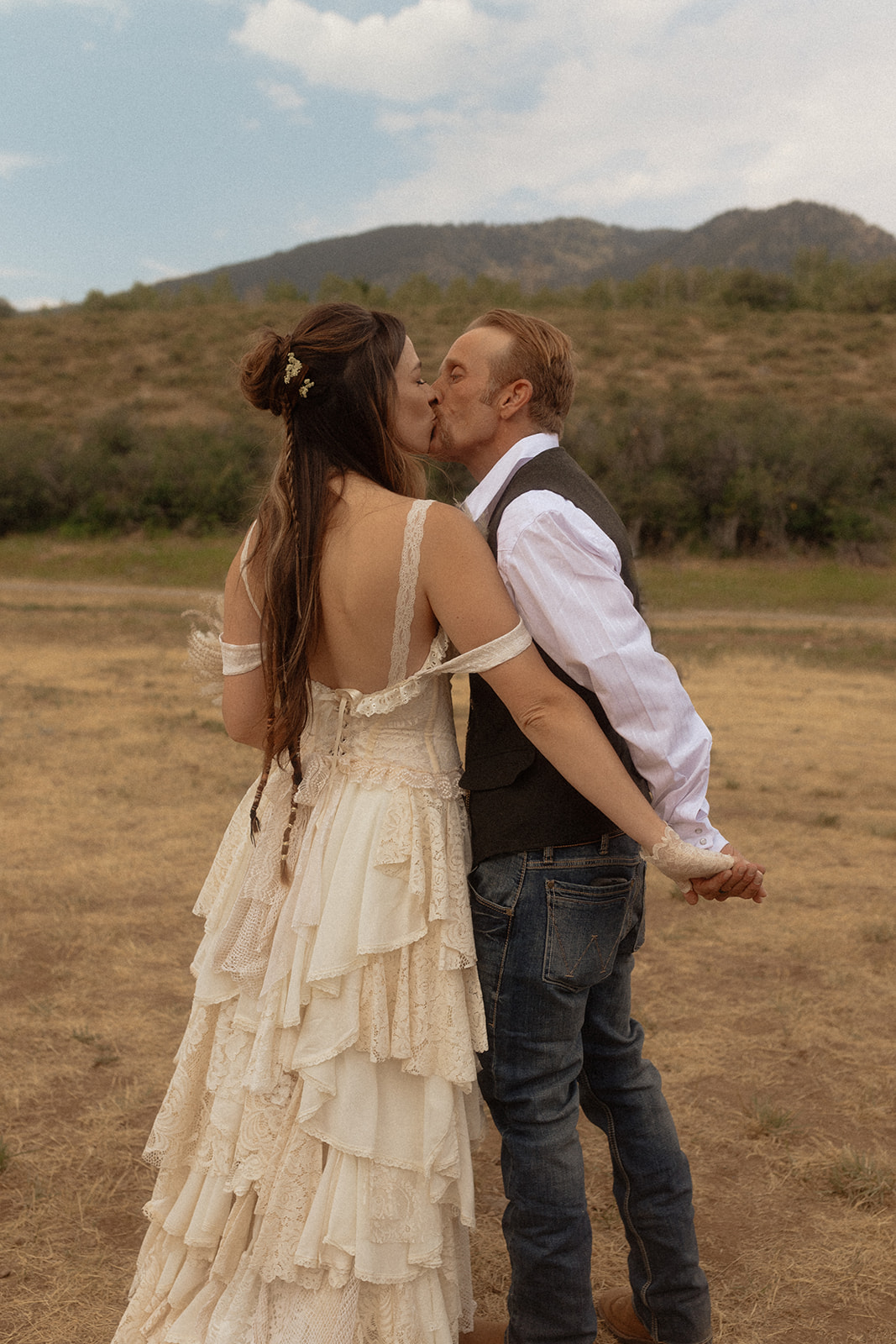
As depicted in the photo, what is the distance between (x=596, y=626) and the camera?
1765 millimetres

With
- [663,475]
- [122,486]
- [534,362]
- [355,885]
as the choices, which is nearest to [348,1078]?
[355,885]

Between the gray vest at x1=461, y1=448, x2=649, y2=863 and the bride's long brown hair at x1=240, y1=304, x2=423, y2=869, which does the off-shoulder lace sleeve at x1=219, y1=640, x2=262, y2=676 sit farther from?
the gray vest at x1=461, y1=448, x2=649, y2=863

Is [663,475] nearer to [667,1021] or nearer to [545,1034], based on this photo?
[667,1021]

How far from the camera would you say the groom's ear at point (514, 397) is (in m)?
2.01

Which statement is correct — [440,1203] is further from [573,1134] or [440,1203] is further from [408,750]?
[408,750]

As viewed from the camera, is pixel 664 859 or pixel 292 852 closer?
pixel 664 859

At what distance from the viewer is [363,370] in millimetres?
1888

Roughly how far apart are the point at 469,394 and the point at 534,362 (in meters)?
0.13

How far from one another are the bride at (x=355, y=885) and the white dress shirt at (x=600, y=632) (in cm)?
5

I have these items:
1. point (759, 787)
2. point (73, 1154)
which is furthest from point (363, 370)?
point (759, 787)

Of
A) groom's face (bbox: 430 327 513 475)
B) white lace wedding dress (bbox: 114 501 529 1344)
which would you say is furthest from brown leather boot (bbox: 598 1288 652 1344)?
groom's face (bbox: 430 327 513 475)

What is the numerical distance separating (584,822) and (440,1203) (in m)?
0.72

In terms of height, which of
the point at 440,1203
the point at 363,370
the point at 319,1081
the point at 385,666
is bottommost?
the point at 440,1203

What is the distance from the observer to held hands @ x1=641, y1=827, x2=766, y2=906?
5.80 feet
